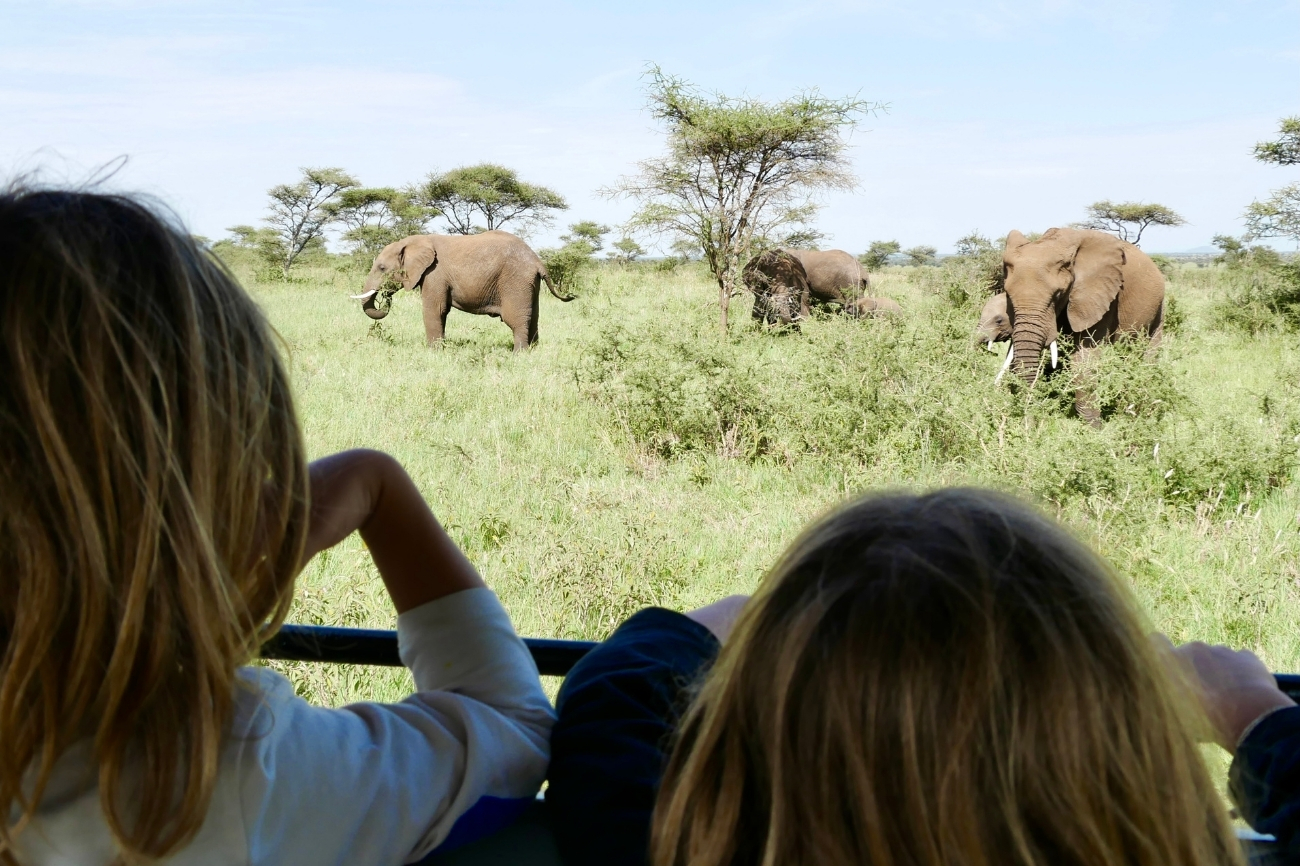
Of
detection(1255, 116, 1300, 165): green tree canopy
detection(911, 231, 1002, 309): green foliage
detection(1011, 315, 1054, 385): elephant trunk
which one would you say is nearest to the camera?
detection(1011, 315, 1054, 385): elephant trunk

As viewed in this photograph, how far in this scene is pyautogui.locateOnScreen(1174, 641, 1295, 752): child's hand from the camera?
0.46m

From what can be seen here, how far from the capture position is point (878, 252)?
1602cm

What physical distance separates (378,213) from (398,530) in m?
13.2

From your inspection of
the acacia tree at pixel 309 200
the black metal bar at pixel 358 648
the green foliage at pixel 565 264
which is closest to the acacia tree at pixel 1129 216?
the green foliage at pixel 565 264

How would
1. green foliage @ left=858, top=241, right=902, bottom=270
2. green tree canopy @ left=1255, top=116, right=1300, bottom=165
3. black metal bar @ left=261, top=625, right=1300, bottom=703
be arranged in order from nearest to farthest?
black metal bar @ left=261, top=625, right=1300, bottom=703 → green tree canopy @ left=1255, top=116, right=1300, bottom=165 → green foliage @ left=858, top=241, right=902, bottom=270

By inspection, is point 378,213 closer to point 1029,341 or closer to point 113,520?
point 1029,341

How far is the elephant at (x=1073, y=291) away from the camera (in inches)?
174

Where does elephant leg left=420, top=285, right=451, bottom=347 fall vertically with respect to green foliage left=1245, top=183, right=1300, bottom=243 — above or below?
below

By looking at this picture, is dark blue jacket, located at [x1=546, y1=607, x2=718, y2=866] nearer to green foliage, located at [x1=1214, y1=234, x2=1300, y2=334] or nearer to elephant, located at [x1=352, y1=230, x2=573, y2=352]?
green foliage, located at [x1=1214, y1=234, x2=1300, y2=334]

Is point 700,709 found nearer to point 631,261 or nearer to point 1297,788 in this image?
point 1297,788

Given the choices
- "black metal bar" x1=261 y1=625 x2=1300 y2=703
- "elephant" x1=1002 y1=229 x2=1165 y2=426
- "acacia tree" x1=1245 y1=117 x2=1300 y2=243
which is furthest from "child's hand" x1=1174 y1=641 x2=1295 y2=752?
"acacia tree" x1=1245 y1=117 x2=1300 y2=243

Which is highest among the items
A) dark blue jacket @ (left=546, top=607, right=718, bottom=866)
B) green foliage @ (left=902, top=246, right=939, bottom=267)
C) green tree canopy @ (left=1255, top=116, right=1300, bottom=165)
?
green tree canopy @ (left=1255, top=116, right=1300, bottom=165)

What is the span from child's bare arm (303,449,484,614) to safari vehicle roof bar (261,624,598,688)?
0.13 metres

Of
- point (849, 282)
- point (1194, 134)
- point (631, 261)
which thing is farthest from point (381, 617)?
point (631, 261)
